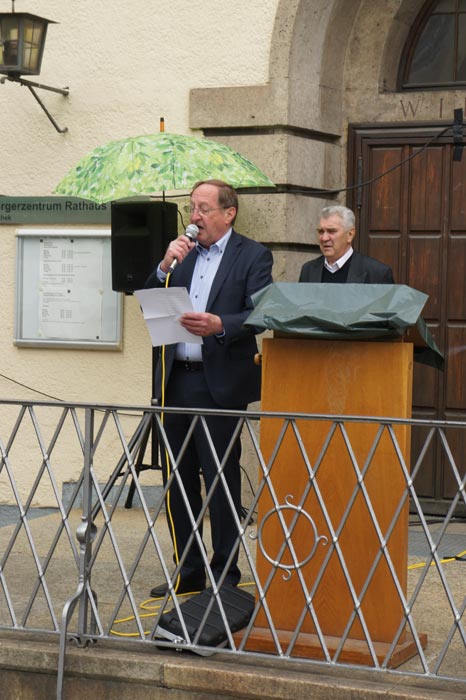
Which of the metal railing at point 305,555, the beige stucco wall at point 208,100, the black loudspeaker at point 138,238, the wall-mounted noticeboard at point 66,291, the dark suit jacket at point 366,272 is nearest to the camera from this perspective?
the metal railing at point 305,555

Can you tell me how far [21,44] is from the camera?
8273 mm

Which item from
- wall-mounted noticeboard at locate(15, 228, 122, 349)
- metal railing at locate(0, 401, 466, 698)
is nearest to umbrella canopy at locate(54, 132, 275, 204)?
wall-mounted noticeboard at locate(15, 228, 122, 349)

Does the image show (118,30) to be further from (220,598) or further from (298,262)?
(220,598)

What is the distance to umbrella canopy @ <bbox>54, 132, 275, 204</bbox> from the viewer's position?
7.03m

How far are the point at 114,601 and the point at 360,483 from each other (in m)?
1.85

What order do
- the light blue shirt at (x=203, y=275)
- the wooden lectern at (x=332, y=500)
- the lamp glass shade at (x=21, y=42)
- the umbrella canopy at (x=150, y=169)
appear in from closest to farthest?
the wooden lectern at (x=332, y=500), the light blue shirt at (x=203, y=275), the umbrella canopy at (x=150, y=169), the lamp glass shade at (x=21, y=42)

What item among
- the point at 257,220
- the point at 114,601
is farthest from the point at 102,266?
the point at 114,601

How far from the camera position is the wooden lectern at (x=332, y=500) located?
16.5 feet

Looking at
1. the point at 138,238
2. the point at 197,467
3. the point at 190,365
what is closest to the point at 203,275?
the point at 190,365

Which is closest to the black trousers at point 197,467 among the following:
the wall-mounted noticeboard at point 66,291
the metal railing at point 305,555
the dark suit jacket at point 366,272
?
the metal railing at point 305,555

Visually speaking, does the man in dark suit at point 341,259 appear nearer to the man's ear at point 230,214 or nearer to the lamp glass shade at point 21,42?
the man's ear at point 230,214

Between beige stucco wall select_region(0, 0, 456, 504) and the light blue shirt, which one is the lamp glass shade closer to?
beige stucco wall select_region(0, 0, 456, 504)

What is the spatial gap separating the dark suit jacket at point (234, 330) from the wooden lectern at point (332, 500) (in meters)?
0.82

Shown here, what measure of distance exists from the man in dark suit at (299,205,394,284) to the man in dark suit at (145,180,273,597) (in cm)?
64
